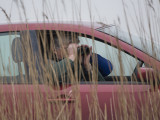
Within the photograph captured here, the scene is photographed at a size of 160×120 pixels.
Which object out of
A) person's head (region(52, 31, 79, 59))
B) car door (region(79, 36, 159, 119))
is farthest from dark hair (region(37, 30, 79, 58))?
car door (region(79, 36, 159, 119))

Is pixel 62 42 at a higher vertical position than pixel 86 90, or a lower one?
higher

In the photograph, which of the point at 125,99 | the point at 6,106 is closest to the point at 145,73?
the point at 125,99

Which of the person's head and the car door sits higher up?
the person's head

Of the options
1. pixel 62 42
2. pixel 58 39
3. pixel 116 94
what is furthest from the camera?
pixel 116 94

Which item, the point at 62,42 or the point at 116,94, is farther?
the point at 116,94

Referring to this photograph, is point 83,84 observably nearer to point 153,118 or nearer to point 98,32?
point 98,32

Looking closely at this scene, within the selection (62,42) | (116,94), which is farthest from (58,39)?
(116,94)

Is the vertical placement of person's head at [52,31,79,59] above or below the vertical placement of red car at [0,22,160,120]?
above

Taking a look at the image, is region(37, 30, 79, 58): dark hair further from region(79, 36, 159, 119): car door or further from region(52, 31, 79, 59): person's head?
region(79, 36, 159, 119): car door

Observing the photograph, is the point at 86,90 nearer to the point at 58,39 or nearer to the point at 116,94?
the point at 116,94

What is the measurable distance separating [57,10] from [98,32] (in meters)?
0.52

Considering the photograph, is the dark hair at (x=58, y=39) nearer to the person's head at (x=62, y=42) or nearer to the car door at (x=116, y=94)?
the person's head at (x=62, y=42)

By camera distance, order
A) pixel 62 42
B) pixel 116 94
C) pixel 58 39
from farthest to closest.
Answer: pixel 116 94 → pixel 58 39 → pixel 62 42

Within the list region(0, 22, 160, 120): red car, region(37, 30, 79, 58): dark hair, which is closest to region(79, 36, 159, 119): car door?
region(0, 22, 160, 120): red car
